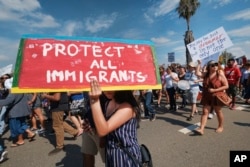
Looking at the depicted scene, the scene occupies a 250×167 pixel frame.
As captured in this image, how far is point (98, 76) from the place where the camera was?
5.79 feet

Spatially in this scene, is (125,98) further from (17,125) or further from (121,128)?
(17,125)

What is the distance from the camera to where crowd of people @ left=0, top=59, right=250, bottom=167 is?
1.81m

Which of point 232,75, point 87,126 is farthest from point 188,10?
point 87,126

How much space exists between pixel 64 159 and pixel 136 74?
3067 millimetres

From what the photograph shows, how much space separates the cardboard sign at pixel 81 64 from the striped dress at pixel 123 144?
13.2 inches

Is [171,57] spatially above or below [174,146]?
above

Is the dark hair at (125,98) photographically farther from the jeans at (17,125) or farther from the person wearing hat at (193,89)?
the person wearing hat at (193,89)

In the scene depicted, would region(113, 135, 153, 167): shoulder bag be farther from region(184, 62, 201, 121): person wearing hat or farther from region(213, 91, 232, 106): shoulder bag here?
region(184, 62, 201, 121): person wearing hat

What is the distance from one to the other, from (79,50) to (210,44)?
5.39 metres

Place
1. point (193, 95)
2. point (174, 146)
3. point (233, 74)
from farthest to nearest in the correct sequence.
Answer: point (233, 74)
point (193, 95)
point (174, 146)

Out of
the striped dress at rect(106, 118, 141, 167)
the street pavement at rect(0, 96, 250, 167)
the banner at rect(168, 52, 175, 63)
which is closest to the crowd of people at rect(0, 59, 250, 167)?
the striped dress at rect(106, 118, 141, 167)

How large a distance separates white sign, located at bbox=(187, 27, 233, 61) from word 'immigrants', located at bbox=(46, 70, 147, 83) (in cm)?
499

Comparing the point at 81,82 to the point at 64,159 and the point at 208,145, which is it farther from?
the point at 208,145

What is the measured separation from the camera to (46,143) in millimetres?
5426
